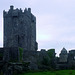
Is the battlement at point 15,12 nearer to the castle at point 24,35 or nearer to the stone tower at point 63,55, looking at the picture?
the castle at point 24,35

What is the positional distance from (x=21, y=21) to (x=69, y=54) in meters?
15.2

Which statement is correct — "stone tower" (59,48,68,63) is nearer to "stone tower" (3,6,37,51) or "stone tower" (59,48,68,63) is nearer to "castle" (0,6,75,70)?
"castle" (0,6,75,70)

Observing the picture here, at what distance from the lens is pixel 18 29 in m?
56.6

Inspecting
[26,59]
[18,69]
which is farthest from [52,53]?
[18,69]

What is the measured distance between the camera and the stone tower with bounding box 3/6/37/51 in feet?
185

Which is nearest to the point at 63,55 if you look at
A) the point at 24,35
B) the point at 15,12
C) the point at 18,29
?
the point at 24,35

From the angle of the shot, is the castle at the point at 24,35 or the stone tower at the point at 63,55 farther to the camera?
the stone tower at the point at 63,55

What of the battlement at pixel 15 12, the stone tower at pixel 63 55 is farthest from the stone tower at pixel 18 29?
the stone tower at pixel 63 55

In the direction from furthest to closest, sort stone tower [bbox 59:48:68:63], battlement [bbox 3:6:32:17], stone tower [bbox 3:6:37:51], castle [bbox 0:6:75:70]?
battlement [bbox 3:6:32:17] < stone tower [bbox 3:6:37:51] < stone tower [bbox 59:48:68:63] < castle [bbox 0:6:75:70]

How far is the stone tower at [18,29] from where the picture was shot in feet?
185

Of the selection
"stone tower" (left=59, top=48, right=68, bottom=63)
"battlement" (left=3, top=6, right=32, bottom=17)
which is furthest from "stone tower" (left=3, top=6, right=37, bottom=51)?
"stone tower" (left=59, top=48, right=68, bottom=63)

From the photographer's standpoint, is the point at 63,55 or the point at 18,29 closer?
the point at 63,55

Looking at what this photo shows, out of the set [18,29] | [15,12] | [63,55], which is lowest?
[63,55]

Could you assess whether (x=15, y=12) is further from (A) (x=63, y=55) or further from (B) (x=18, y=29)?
(A) (x=63, y=55)
